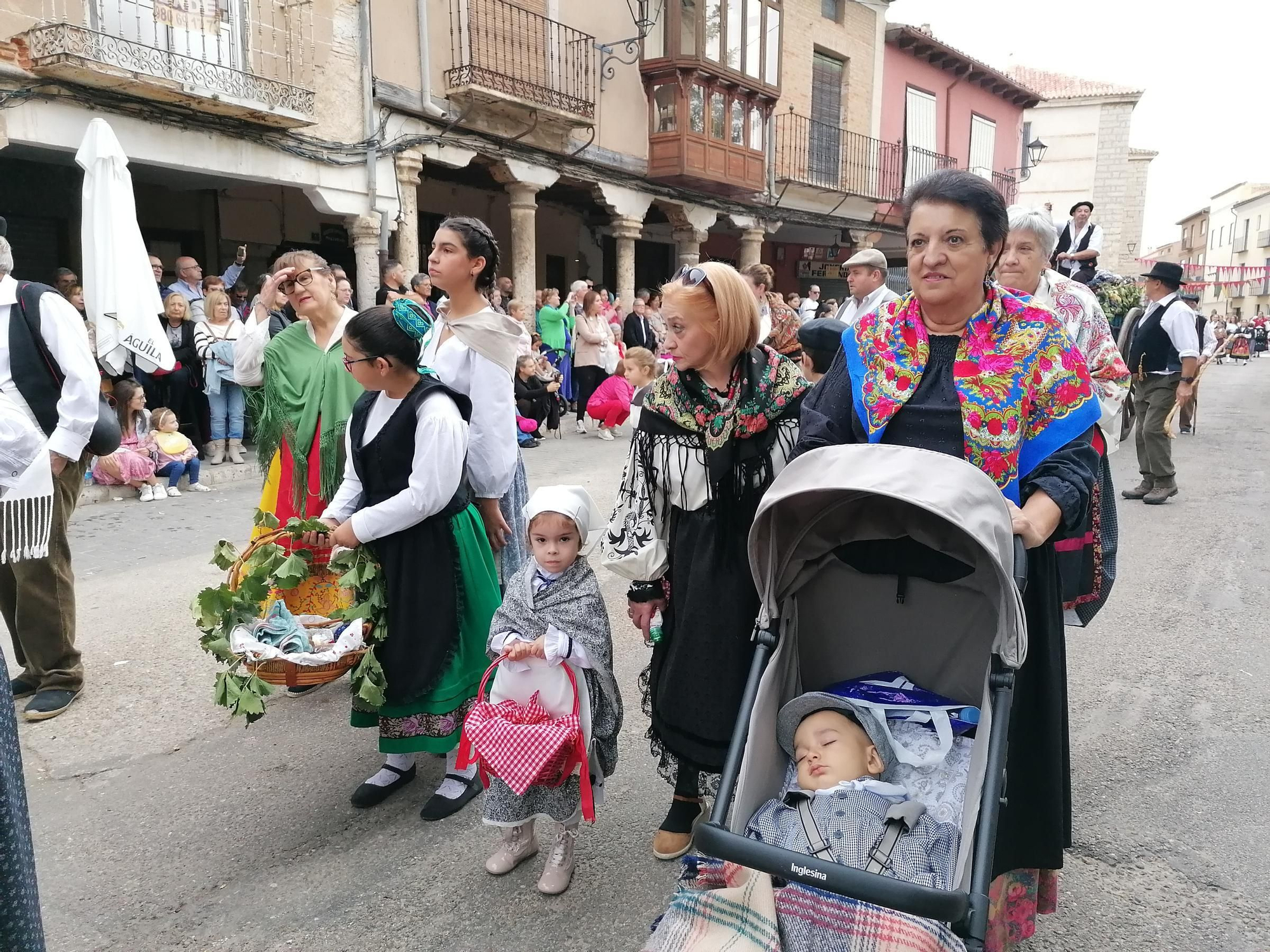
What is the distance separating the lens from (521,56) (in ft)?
48.3

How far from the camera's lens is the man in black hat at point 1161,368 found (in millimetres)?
8344

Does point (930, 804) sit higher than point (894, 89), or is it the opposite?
point (894, 89)

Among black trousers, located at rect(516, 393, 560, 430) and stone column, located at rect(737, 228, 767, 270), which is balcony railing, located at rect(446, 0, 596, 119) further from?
stone column, located at rect(737, 228, 767, 270)

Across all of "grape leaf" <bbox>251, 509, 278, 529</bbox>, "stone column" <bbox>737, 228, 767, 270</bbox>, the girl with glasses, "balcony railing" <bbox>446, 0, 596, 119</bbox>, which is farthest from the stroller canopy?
"stone column" <bbox>737, 228, 767, 270</bbox>

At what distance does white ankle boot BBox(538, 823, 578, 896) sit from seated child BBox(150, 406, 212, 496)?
22.8 ft

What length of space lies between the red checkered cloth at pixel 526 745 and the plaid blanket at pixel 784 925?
0.84 m

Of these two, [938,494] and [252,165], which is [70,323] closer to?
[938,494]

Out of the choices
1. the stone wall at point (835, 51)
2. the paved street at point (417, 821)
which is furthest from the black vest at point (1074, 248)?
the stone wall at point (835, 51)

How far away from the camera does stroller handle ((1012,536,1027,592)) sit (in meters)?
1.98

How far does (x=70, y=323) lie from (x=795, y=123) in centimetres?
2032

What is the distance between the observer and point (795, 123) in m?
21.5

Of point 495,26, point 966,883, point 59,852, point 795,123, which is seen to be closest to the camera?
point 966,883

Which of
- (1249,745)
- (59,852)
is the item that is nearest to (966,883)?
(1249,745)

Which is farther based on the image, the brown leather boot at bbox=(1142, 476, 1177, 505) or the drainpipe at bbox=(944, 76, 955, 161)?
the drainpipe at bbox=(944, 76, 955, 161)
